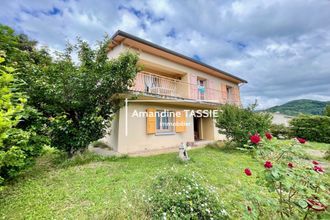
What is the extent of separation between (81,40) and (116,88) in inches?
100

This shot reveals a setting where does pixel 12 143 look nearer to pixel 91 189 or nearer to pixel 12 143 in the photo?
pixel 12 143

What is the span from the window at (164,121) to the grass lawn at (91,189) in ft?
13.8

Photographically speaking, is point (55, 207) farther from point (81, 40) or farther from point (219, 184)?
point (81, 40)

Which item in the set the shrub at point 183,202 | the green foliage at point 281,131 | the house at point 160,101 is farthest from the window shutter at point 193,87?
the green foliage at point 281,131

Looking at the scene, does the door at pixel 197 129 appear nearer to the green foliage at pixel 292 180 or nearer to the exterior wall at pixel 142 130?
the exterior wall at pixel 142 130

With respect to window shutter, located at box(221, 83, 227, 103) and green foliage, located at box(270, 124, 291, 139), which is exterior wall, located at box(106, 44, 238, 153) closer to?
window shutter, located at box(221, 83, 227, 103)

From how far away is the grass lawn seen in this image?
9.37ft

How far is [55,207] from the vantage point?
312 centimetres

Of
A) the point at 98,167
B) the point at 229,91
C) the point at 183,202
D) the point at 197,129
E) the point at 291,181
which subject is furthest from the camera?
the point at 229,91

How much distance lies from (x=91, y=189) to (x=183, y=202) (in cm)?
266

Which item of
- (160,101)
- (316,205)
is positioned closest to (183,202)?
(316,205)

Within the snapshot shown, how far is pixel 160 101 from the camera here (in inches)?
375

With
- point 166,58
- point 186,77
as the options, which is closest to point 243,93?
point 186,77

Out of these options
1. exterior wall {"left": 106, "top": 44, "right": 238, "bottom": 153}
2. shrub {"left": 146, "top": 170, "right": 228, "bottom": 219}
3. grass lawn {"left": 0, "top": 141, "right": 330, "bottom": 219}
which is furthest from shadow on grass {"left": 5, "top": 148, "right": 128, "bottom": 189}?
shrub {"left": 146, "top": 170, "right": 228, "bottom": 219}
